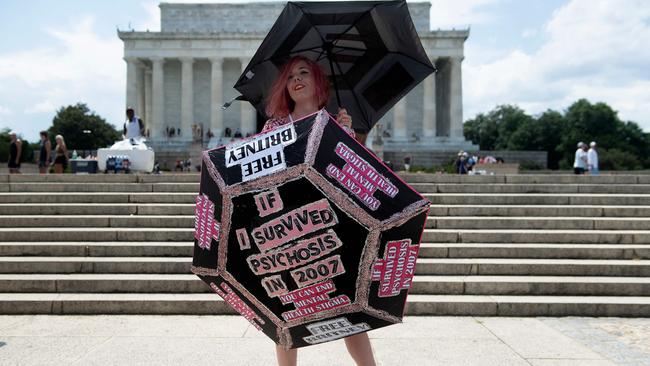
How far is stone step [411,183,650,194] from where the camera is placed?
12.6 meters

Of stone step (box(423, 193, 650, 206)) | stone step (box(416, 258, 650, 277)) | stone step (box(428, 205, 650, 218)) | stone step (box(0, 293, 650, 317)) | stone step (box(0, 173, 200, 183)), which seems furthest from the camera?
stone step (box(0, 173, 200, 183))

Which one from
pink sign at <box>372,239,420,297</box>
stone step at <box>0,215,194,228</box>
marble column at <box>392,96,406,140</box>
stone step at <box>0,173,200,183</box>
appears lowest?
stone step at <box>0,215,194,228</box>

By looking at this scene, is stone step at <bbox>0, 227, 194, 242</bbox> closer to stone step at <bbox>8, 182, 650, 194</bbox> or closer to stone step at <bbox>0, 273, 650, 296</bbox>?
stone step at <bbox>0, 273, 650, 296</bbox>

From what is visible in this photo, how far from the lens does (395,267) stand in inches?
113

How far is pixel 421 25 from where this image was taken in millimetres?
65938

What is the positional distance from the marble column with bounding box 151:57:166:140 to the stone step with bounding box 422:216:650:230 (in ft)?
193

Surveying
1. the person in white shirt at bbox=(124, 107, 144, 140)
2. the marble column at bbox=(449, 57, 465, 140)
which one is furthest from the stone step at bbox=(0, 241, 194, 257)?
the marble column at bbox=(449, 57, 465, 140)

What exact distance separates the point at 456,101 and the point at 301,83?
211ft

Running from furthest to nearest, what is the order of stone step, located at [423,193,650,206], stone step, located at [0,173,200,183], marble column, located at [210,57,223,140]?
marble column, located at [210,57,223,140] < stone step, located at [0,173,200,183] < stone step, located at [423,193,650,206]

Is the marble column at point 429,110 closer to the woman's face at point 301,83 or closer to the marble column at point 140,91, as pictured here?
the marble column at point 140,91

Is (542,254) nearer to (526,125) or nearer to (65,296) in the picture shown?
(65,296)

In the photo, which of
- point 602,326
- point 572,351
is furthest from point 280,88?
point 602,326

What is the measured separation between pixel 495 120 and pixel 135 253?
106833 mm

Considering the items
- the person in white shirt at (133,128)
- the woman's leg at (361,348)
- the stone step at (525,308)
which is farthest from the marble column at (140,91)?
the woman's leg at (361,348)
